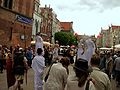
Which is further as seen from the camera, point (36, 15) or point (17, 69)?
point (36, 15)

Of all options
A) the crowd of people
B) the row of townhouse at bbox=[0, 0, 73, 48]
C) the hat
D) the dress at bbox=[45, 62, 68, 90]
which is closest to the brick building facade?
the row of townhouse at bbox=[0, 0, 73, 48]

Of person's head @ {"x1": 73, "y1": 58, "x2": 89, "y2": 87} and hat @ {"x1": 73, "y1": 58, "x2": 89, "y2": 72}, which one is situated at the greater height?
hat @ {"x1": 73, "y1": 58, "x2": 89, "y2": 72}

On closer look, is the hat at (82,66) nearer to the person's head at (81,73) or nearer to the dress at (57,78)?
the person's head at (81,73)

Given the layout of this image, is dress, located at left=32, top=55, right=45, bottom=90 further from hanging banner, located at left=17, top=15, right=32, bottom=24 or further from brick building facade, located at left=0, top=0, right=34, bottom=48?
hanging banner, located at left=17, top=15, right=32, bottom=24

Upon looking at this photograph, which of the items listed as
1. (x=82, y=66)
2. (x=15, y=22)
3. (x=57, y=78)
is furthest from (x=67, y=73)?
(x=15, y=22)

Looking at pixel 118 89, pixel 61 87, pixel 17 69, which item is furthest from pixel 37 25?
pixel 61 87

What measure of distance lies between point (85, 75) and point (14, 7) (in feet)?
110

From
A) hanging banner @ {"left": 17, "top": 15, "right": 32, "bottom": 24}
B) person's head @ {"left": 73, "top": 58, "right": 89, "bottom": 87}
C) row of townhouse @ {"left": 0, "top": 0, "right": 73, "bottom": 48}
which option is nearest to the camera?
person's head @ {"left": 73, "top": 58, "right": 89, "bottom": 87}

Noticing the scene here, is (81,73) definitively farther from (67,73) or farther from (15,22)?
(15,22)

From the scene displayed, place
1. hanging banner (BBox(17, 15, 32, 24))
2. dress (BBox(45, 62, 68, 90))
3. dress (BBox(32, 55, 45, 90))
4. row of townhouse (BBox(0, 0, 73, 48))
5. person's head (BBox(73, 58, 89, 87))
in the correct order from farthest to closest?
hanging banner (BBox(17, 15, 32, 24)) → row of townhouse (BBox(0, 0, 73, 48)) → dress (BBox(32, 55, 45, 90)) → dress (BBox(45, 62, 68, 90)) → person's head (BBox(73, 58, 89, 87))

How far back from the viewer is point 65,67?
8484mm

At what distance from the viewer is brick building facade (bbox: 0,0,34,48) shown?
3575 cm

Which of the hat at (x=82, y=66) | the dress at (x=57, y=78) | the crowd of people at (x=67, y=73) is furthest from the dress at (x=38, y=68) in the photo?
the hat at (x=82, y=66)

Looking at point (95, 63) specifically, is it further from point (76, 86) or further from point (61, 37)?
point (61, 37)
